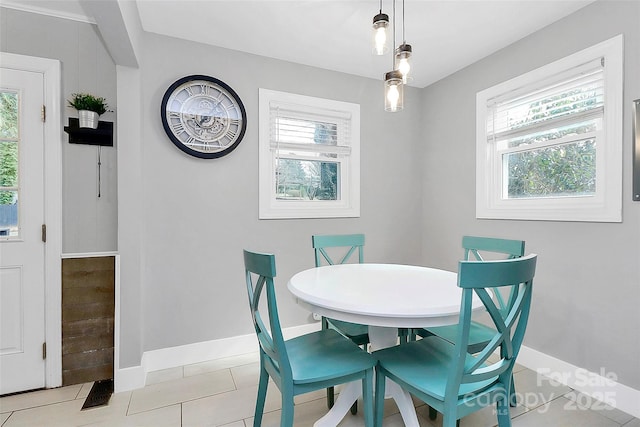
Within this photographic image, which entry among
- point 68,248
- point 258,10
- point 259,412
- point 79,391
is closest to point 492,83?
point 258,10

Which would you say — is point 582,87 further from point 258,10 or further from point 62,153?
point 62,153

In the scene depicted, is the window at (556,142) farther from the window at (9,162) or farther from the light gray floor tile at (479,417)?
the window at (9,162)

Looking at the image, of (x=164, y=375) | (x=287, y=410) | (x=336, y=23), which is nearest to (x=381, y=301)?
(x=287, y=410)

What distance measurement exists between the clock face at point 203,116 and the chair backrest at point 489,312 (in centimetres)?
208

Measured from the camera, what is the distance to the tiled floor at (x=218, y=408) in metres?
1.76

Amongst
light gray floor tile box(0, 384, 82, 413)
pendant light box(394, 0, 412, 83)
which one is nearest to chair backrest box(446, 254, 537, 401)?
pendant light box(394, 0, 412, 83)

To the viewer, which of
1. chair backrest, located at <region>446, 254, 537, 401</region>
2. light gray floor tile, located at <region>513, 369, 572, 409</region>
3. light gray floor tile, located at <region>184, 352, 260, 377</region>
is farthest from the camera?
light gray floor tile, located at <region>184, 352, 260, 377</region>

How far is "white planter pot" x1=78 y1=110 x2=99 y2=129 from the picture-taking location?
2006mm

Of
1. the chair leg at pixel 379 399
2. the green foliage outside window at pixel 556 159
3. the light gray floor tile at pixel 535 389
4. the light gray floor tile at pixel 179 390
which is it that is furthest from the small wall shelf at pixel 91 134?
the light gray floor tile at pixel 535 389

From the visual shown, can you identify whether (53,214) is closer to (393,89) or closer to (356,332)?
(356,332)

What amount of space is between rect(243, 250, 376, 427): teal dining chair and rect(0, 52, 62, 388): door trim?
4.81 ft

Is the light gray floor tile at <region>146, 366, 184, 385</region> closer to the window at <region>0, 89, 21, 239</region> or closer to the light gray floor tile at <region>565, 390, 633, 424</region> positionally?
the window at <region>0, 89, 21, 239</region>

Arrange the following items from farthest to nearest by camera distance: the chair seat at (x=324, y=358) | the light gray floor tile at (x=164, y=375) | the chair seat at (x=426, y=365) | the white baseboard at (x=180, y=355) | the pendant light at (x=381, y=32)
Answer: the light gray floor tile at (x=164, y=375) → the white baseboard at (x=180, y=355) → the pendant light at (x=381, y=32) → the chair seat at (x=324, y=358) → the chair seat at (x=426, y=365)

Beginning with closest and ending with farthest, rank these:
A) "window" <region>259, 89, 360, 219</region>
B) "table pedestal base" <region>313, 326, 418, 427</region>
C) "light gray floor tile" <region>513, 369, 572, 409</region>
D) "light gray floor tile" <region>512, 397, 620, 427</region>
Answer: "table pedestal base" <region>313, 326, 418, 427</region> → "light gray floor tile" <region>512, 397, 620, 427</region> → "light gray floor tile" <region>513, 369, 572, 409</region> → "window" <region>259, 89, 360, 219</region>
